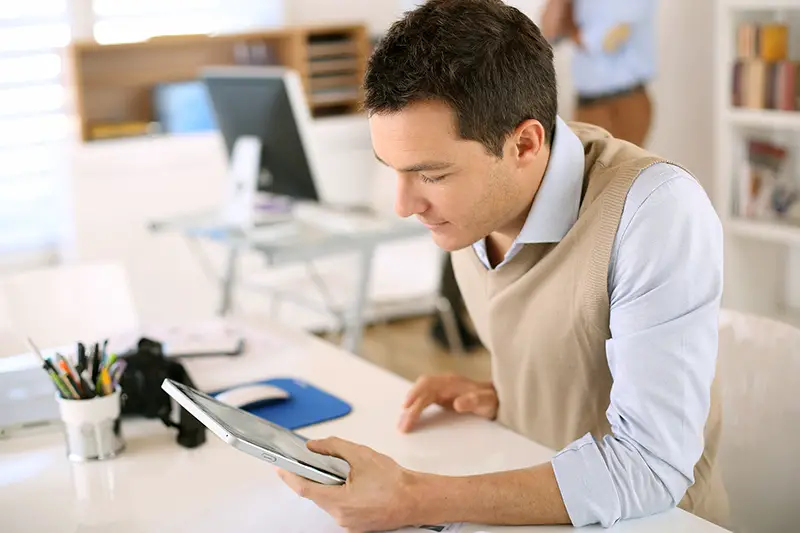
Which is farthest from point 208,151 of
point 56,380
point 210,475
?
point 210,475

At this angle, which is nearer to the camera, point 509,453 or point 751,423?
point 509,453

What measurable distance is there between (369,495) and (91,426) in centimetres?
49

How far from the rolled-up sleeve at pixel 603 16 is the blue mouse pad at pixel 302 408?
2.57 metres

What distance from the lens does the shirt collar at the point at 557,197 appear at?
1.37 metres

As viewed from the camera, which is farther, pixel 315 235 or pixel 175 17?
pixel 175 17

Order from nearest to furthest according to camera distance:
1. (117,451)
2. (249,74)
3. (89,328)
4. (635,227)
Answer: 1. (635,227)
2. (117,451)
3. (89,328)
4. (249,74)

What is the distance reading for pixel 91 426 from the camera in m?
1.48

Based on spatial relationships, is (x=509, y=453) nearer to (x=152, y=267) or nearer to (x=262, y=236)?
(x=262, y=236)

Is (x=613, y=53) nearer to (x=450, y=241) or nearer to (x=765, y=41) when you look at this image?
(x=765, y=41)

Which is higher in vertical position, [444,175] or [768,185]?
[444,175]

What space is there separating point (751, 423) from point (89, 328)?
1.40 metres

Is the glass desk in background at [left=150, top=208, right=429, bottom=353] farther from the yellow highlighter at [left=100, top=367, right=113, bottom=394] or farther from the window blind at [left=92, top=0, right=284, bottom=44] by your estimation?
the yellow highlighter at [left=100, top=367, right=113, bottom=394]

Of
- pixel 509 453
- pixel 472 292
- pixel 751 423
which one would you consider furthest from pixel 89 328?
pixel 751 423

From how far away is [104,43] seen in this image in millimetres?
4281
